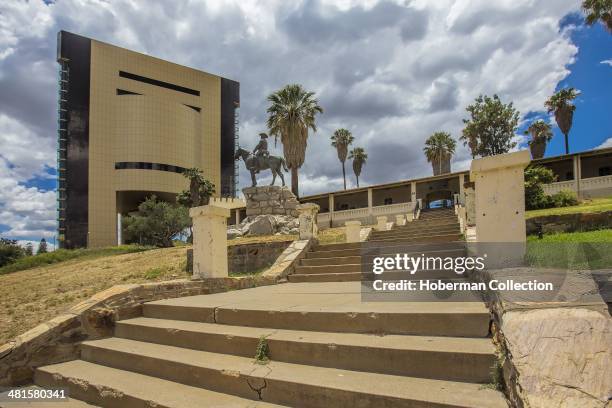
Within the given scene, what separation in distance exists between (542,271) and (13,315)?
11.9 m

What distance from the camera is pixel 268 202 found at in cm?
2280

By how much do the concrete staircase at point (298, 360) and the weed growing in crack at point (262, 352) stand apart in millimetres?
29

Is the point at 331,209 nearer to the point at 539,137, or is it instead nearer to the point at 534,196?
the point at 534,196

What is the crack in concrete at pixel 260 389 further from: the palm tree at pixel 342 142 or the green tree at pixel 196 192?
the palm tree at pixel 342 142

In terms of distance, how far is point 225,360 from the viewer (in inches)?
140

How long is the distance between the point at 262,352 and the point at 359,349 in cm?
98

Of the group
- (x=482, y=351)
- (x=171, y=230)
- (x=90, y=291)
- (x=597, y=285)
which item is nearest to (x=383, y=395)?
(x=482, y=351)

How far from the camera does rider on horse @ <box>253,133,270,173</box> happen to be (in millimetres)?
24453

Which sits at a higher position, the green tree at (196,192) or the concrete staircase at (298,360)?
the green tree at (196,192)

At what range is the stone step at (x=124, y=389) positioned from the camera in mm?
3031

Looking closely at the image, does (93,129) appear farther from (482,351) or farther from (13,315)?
(482,351)

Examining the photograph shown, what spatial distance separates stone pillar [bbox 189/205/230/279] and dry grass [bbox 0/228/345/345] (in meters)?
4.51

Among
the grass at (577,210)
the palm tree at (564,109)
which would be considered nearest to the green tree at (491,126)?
the palm tree at (564,109)

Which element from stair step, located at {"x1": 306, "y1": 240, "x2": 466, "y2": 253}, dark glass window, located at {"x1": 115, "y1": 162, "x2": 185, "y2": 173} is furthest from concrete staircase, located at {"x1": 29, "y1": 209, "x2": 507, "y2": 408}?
dark glass window, located at {"x1": 115, "y1": 162, "x2": 185, "y2": 173}
